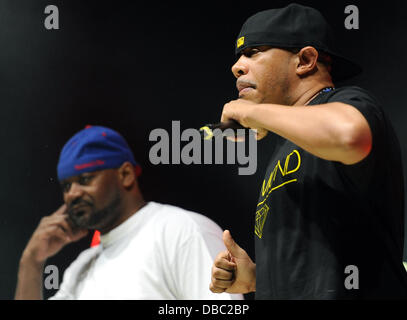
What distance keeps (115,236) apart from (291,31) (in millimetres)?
1430

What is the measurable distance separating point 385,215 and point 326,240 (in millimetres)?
160

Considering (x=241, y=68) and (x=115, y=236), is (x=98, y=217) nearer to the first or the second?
(x=115, y=236)

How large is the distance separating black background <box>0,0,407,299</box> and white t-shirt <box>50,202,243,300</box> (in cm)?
7

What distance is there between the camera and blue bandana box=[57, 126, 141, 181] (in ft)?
8.23

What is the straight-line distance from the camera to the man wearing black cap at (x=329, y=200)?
1.17m

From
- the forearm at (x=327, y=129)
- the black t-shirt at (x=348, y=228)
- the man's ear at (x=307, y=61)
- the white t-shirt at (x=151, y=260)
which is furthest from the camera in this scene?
the white t-shirt at (x=151, y=260)

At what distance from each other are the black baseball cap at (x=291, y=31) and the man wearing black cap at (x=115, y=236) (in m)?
1.09

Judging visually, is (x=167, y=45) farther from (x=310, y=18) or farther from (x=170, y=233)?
(x=310, y=18)

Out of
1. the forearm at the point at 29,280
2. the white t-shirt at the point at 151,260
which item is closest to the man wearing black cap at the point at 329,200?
the white t-shirt at the point at 151,260

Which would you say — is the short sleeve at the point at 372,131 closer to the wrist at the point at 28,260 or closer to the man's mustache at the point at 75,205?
the man's mustache at the point at 75,205

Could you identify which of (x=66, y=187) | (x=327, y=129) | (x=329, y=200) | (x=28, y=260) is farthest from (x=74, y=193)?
(x=327, y=129)

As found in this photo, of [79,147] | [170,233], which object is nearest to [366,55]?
[170,233]

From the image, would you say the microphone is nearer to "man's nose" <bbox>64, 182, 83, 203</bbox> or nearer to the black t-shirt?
the black t-shirt

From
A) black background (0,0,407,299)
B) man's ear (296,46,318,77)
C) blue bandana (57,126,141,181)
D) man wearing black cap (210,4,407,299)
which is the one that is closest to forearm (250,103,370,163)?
man wearing black cap (210,4,407,299)
